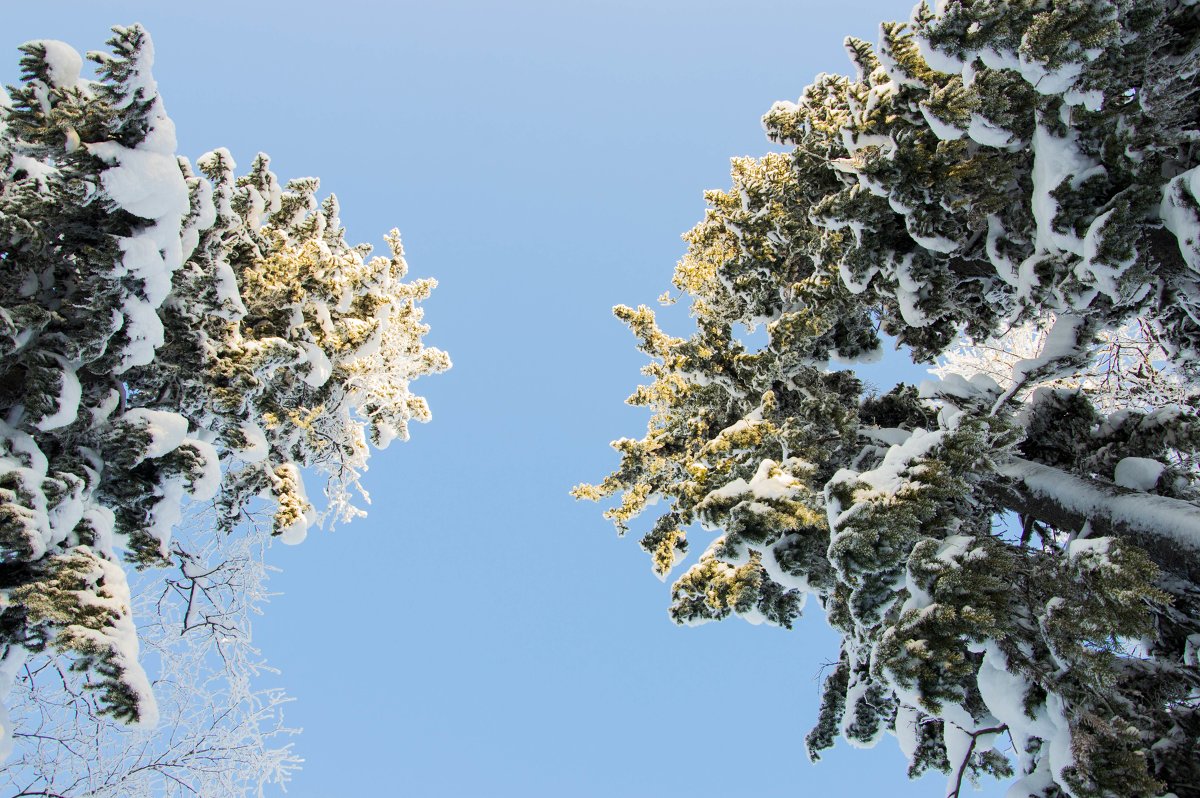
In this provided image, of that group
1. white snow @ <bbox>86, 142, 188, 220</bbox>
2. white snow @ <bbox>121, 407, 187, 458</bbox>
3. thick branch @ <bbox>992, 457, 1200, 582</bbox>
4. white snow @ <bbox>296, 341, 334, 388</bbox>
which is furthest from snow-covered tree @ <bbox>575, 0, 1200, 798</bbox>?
white snow @ <bbox>86, 142, 188, 220</bbox>

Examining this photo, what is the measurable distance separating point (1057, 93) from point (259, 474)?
380 inches

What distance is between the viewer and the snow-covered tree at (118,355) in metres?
5.47

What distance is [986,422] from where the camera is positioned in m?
5.95

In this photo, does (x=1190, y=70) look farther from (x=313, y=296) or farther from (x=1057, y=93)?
(x=313, y=296)

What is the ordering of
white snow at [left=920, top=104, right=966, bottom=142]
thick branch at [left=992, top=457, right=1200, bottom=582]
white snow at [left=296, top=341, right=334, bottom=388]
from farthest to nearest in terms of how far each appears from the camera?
white snow at [left=296, top=341, right=334, bottom=388], white snow at [left=920, top=104, right=966, bottom=142], thick branch at [left=992, top=457, right=1200, bottom=582]

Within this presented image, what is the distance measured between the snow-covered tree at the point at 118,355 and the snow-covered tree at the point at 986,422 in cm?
516

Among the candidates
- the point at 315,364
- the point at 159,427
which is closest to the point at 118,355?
the point at 159,427

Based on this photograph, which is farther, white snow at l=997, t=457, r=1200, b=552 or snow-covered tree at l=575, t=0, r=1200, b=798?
white snow at l=997, t=457, r=1200, b=552

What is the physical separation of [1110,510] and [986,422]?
124 centimetres

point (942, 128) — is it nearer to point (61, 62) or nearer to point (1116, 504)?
point (1116, 504)

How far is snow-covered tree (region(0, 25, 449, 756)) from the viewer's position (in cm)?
547

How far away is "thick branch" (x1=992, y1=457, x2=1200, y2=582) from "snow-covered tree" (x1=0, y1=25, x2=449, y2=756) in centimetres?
829

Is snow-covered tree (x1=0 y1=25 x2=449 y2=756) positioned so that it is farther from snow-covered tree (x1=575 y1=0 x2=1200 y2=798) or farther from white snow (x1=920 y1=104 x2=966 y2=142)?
white snow (x1=920 y1=104 x2=966 y2=142)

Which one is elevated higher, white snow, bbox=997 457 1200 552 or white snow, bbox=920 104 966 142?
white snow, bbox=920 104 966 142
